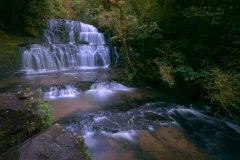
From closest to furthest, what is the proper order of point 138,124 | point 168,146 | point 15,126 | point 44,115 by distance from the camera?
point 15,126, point 44,115, point 168,146, point 138,124

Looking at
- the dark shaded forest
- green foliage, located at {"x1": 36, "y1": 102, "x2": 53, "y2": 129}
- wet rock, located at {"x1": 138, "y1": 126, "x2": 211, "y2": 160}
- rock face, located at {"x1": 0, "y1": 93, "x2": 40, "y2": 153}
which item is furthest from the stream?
rock face, located at {"x1": 0, "y1": 93, "x2": 40, "y2": 153}

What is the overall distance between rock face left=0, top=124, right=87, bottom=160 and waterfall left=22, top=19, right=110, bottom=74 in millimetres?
6817

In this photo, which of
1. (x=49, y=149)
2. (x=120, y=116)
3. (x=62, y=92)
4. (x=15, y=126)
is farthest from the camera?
(x=62, y=92)

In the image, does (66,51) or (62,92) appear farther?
(66,51)

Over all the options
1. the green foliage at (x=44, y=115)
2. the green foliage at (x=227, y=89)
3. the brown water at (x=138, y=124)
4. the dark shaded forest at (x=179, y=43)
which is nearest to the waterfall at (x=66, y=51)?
the dark shaded forest at (x=179, y=43)

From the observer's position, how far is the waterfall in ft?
30.2

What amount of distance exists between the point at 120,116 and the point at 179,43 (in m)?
3.05

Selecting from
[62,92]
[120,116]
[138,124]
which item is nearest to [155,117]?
[138,124]

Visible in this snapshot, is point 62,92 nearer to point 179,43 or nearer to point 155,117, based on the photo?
point 155,117

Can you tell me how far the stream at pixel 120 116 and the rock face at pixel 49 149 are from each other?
3.79 feet

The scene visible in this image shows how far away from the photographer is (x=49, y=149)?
8.52ft

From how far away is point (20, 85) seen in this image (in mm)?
6887

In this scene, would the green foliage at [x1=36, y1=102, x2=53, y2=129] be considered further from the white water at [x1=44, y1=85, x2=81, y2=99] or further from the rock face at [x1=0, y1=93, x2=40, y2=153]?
the white water at [x1=44, y1=85, x2=81, y2=99]

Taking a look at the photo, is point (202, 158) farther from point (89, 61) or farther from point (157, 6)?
point (89, 61)
